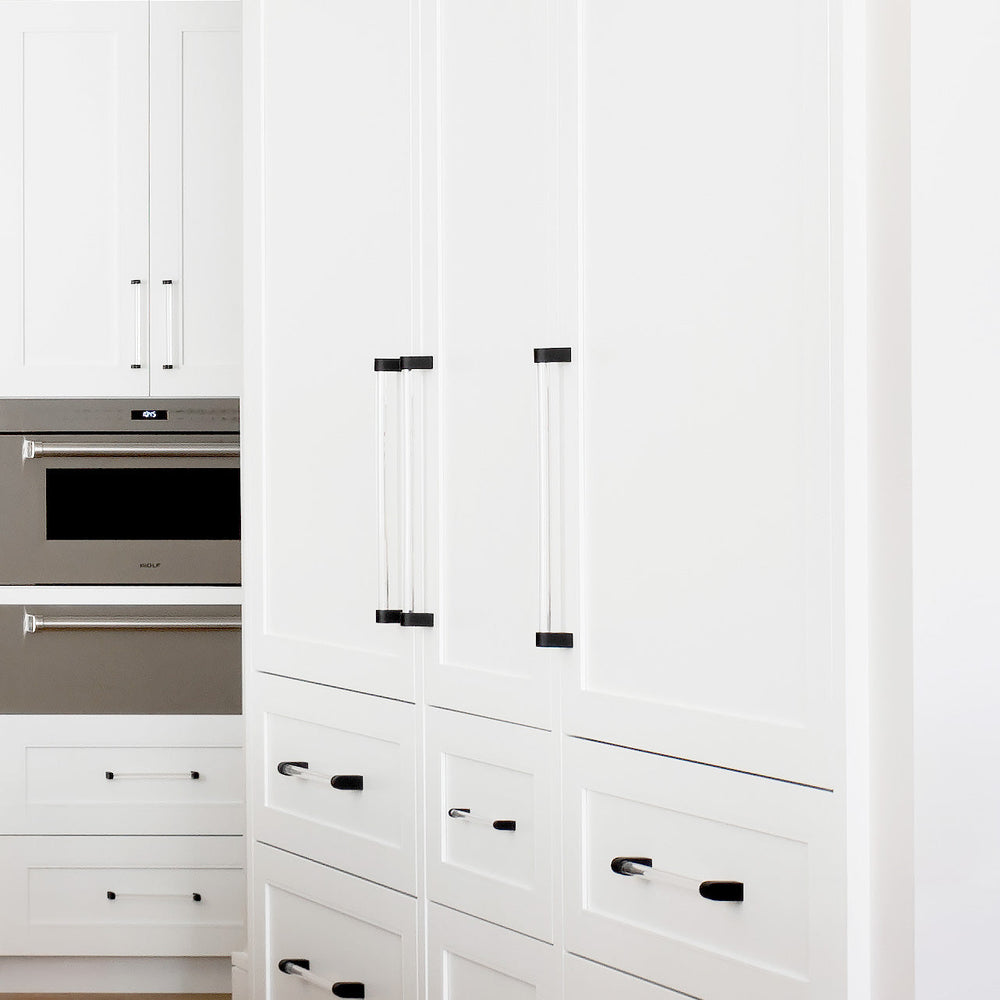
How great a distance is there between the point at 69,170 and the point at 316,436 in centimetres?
118

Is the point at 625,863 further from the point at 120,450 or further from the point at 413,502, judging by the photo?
the point at 120,450

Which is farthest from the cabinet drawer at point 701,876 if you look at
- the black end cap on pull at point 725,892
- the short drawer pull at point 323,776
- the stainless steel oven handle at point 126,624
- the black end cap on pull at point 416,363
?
the stainless steel oven handle at point 126,624

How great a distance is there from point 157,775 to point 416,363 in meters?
1.41

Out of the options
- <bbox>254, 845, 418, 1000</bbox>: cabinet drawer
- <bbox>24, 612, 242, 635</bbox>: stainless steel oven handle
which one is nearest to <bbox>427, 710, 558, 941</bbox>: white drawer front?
<bbox>254, 845, 418, 1000</bbox>: cabinet drawer

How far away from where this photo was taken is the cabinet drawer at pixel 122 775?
2.56 meters

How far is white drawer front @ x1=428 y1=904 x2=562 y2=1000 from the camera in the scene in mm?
1483

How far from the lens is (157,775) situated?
255 centimetres

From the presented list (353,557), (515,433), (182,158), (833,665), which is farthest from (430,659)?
(182,158)

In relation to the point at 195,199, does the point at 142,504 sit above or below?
below

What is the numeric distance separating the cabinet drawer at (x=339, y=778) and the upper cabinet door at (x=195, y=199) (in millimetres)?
918

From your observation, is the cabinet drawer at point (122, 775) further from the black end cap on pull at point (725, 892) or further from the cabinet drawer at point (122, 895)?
the black end cap on pull at point (725, 892)

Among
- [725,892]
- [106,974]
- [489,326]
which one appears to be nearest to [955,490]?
[725,892]

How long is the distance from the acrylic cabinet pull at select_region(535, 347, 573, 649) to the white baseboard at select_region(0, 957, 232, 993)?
166 centimetres

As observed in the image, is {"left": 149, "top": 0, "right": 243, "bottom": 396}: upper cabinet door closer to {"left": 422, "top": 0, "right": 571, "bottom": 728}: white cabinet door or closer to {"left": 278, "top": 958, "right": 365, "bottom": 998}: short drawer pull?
{"left": 422, "top": 0, "right": 571, "bottom": 728}: white cabinet door
